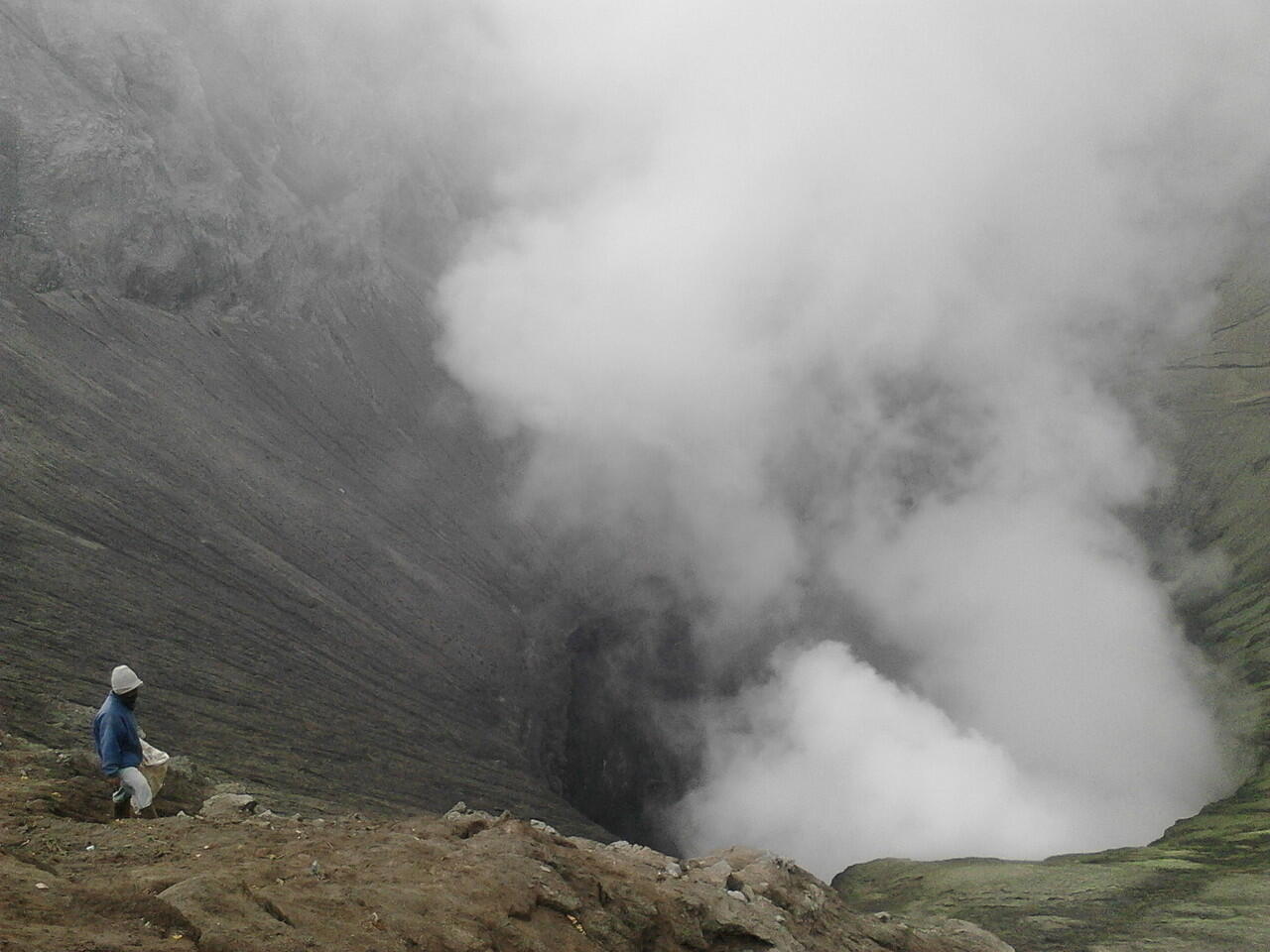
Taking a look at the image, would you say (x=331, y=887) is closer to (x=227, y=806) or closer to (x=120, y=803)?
(x=120, y=803)

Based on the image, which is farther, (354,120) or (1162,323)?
(1162,323)

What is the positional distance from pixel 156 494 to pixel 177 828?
53.2m

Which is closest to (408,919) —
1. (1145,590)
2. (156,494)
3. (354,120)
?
(156,494)

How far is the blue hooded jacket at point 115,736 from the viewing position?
51.8ft

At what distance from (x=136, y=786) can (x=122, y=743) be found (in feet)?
3.74

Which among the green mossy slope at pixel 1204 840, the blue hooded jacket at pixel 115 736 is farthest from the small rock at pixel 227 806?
the green mossy slope at pixel 1204 840

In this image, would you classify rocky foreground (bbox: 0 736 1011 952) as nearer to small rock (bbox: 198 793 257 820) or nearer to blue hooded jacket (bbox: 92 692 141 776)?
small rock (bbox: 198 793 257 820)

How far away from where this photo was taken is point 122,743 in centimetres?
1606

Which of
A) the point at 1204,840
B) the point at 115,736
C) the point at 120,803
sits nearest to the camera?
the point at 115,736

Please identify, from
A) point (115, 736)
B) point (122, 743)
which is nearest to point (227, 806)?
point (122, 743)

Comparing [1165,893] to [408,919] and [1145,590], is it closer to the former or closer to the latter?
[408,919]

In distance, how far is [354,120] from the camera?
120000 millimetres

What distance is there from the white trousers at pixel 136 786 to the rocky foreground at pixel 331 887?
62cm

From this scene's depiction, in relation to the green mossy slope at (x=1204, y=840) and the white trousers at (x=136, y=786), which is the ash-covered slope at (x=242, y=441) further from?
the green mossy slope at (x=1204, y=840)
